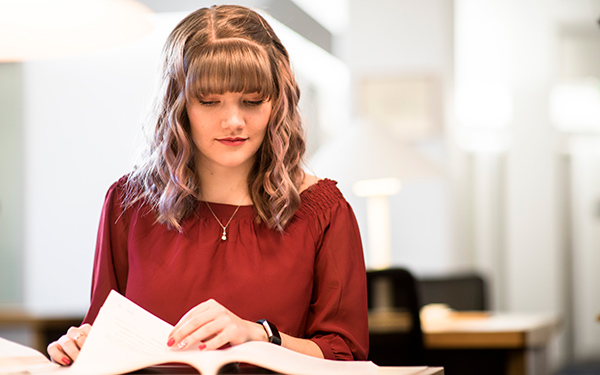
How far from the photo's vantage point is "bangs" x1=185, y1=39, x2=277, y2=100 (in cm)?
143

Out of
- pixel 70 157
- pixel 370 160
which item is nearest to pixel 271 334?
pixel 370 160

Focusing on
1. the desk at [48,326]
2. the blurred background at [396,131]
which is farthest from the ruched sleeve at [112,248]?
the desk at [48,326]

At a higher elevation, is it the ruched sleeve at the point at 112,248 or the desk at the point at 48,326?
the ruched sleeve at the point at 112,248

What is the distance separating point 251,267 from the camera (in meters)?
1.51

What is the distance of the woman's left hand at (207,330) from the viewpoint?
3.62 feet

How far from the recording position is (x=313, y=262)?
153 cm

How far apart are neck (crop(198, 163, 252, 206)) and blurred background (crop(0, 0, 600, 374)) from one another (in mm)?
190

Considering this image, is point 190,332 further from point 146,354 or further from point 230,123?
point 230,123

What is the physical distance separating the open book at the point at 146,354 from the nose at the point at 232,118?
1.35ft

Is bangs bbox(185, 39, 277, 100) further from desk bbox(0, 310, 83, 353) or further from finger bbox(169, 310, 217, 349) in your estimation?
desk bbox(0, 310, 83, 353)

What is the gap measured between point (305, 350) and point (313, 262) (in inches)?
9.4

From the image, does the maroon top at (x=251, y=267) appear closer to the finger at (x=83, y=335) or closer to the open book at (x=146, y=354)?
the finger at (x=83, y=335)

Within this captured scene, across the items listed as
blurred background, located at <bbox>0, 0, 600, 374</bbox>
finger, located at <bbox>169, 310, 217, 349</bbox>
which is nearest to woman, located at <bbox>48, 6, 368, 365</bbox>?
blurred background, located at <bbox>0, 0, 600, 374</bbox>

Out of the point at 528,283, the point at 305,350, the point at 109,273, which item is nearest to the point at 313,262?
the point at 305,350
